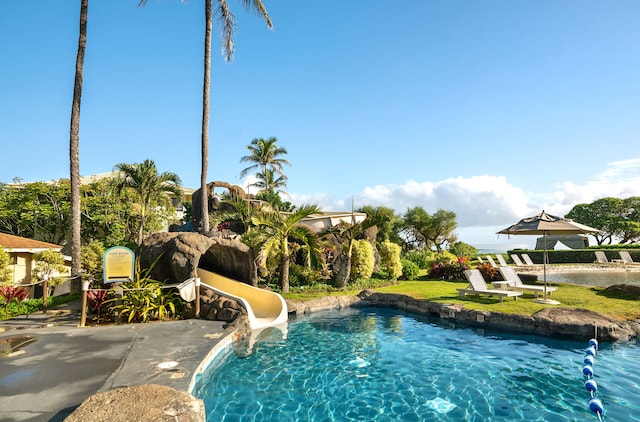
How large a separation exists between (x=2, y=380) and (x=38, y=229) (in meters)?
21.8

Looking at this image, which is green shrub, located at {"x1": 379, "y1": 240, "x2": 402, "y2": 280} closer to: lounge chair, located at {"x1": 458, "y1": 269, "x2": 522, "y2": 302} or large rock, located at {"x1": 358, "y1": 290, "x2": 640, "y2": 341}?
lounge chair, located at {"x1": 458, "y1": 269, "x2": 522, "y2": 302}

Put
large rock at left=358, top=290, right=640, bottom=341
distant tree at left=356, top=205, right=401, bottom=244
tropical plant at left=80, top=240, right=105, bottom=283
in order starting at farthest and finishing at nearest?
distant tree at left=356, top=205, right=401, bottom=244, tropical plant at left=80, top=240, right=105, bottom=283, large rock at left=358, top=290, right=640, bottom=341

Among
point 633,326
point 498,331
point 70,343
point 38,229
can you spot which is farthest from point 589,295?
point 38,229

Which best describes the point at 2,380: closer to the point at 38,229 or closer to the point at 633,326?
the point at 633,326

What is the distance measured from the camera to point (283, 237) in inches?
608

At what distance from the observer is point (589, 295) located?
1335cm

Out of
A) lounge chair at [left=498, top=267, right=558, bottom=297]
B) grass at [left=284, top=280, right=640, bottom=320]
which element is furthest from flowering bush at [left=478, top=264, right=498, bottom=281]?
lounge chair at [left=498, top=267, right=558, bottom=297]

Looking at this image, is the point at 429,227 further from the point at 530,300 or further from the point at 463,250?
the point at 530,300

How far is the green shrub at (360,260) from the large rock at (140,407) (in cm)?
1398

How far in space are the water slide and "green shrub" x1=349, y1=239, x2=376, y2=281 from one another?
6542 millimetres

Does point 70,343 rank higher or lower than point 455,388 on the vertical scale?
higher

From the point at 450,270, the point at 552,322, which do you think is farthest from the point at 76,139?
the point at 450,270

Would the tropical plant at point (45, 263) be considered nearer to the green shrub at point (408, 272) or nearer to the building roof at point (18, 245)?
the building roof at point (18, 245)

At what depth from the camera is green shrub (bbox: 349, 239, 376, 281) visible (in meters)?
18.1
